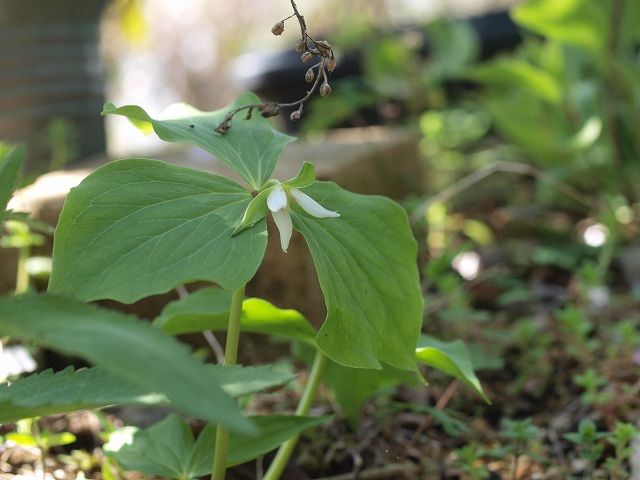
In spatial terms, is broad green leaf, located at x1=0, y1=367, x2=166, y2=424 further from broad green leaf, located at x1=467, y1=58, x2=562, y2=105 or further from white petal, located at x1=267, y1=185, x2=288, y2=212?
broad green leaf, located at x1=467, y1=58, x2=562, y2=105

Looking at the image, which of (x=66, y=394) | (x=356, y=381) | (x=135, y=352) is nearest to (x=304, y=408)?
(x=356, y=381)

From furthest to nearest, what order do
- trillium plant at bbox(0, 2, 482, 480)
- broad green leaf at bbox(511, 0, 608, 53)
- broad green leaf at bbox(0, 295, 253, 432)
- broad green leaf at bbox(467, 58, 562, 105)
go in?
broad green leaf at bbox(467, 58, 562, 105), broad green leaf at bbox(511, 0, 608, 53), trillium plant at bbox(0, 2, 482, 480), broad green leaf at bbox(0, 295, 253, 432)

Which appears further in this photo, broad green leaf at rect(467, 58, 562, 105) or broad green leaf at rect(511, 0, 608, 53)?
broad green leaf at rect(467, 58, 562, 105)

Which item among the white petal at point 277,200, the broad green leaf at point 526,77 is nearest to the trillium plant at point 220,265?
the white petal at point 277,200

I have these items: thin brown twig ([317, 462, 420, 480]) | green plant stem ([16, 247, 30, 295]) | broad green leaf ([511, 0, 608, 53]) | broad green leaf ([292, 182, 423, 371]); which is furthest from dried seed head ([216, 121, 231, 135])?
broad green leaf ([511, 0, 608, 53])

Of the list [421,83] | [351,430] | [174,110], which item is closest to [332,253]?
[174,110]

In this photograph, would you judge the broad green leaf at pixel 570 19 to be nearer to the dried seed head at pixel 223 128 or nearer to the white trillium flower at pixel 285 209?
the dried seed head at pixel 223 128
